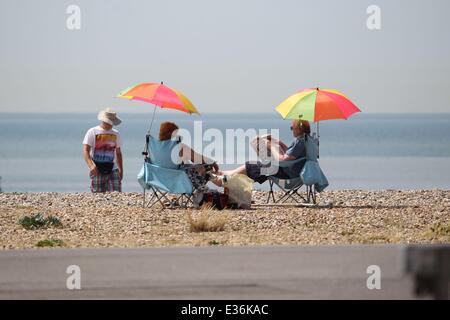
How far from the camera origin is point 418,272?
35.1 feet

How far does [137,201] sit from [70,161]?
26075mm

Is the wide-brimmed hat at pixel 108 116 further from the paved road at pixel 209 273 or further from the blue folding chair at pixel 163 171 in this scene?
the paved road at pixel 209 273

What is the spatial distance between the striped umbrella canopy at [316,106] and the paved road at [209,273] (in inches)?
188

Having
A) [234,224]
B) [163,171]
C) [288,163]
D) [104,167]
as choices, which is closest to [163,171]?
[163,171]

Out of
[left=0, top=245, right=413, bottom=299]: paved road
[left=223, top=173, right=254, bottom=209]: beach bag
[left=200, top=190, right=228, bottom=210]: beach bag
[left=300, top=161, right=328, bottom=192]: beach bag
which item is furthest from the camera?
[left=300, top=161, right=328, bottom=192]: beach bag

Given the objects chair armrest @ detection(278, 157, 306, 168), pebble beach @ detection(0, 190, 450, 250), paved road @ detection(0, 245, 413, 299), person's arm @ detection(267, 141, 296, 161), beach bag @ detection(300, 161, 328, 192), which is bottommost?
pebble beach @ detection(0, 190, 450, 250)

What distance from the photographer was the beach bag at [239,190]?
1566cm

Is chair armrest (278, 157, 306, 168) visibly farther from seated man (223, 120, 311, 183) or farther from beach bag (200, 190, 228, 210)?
beach bag (200, 190, 228, 210)

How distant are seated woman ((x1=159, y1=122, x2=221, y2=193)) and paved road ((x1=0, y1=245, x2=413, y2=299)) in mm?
4171

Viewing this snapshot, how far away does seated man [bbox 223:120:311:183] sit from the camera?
16.1 metres

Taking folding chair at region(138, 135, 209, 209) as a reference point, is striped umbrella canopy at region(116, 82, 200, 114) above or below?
above

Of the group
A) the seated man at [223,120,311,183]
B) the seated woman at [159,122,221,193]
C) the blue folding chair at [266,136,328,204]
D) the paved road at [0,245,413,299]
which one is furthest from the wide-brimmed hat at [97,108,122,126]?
the paved road at [0,245,413,299]

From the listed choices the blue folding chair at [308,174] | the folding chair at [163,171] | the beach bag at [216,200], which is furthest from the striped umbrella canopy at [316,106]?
the folding chair at [163,171]

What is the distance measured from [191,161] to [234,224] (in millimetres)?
2053
